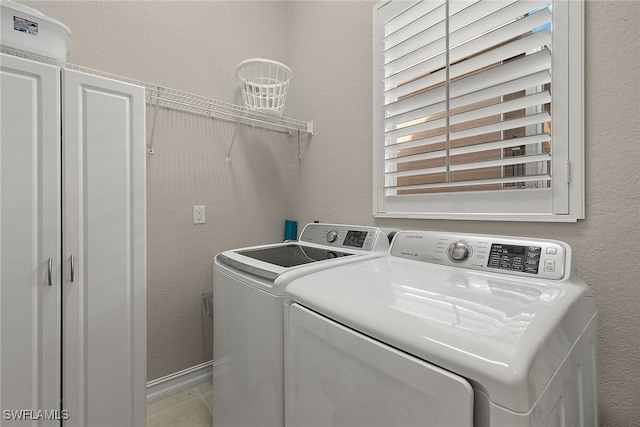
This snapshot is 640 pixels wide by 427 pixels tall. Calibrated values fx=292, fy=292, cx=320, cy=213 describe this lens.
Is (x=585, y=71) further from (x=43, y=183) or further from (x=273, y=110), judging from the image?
(x=43, y=183)

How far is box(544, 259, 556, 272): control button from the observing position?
3.13 ft

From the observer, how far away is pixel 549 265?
96cm

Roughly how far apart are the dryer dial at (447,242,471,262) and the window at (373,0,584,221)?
9.4 inches

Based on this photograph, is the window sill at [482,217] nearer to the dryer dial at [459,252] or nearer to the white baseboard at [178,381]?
the dryer dial at [459,252]

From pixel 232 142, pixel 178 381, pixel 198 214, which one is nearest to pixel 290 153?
pixel 232 142

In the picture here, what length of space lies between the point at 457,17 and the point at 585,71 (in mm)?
591

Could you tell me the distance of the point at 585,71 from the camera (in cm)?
105

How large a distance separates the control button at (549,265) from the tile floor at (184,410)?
1789 millimetres

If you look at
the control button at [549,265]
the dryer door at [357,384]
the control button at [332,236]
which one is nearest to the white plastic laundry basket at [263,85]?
the control button at [332,236]

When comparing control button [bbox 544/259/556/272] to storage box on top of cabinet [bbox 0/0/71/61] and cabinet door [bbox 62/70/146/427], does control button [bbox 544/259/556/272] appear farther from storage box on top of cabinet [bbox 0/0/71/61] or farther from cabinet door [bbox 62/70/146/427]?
storage box on top of cabinet [bbox 0/0/71/61]

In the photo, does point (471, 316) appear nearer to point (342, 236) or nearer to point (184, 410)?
point (342, 236)

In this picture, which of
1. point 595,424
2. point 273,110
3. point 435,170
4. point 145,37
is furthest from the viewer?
point 273,110

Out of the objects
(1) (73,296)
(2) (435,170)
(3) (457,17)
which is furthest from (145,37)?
(2) (435,170)

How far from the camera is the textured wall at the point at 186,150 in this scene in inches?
64.1
